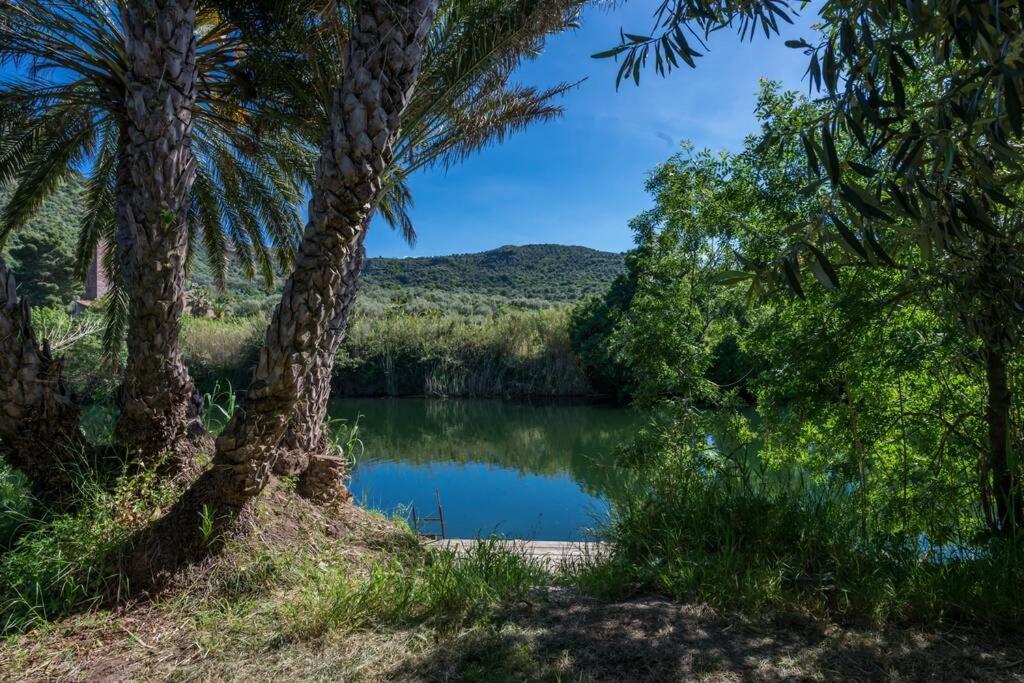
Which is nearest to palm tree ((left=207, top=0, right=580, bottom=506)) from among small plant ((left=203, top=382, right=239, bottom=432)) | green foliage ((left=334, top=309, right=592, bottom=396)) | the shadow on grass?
small plant ((left=203, top=382, right=239, bottom=432))

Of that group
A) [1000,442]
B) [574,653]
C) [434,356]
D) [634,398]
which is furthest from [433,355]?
[574,653]

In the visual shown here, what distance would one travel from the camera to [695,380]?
6.16m

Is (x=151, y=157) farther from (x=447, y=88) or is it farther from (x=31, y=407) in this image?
Result: (x=447, y=88)

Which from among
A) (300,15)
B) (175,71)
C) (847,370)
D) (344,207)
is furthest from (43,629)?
(847,370)

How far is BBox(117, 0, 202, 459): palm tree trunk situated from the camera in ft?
13.6

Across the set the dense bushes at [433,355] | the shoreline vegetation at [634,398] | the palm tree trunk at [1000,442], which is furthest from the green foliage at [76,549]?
the dense bushes at [433,355]

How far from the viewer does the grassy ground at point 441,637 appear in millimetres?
2602

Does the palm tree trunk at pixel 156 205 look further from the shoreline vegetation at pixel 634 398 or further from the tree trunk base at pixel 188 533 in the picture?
the tree trunk base at pixel 188 533

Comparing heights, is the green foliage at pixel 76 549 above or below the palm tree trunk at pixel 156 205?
below

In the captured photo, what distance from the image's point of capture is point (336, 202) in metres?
3.58

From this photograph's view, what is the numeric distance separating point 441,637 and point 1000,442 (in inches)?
145

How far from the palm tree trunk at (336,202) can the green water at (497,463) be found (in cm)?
231

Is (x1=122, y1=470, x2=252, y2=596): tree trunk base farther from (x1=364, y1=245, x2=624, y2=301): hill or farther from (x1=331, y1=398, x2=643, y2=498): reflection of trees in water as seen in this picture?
(x1=364, y1=245, x2=624, y2=301): hill

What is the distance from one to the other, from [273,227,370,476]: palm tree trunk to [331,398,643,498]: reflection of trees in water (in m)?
6.91
